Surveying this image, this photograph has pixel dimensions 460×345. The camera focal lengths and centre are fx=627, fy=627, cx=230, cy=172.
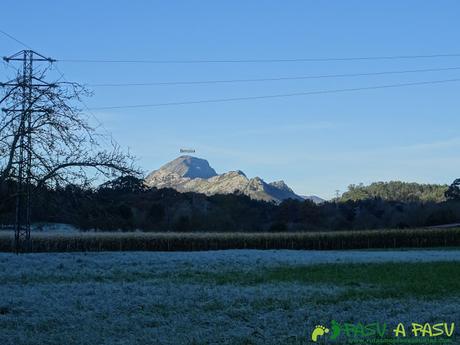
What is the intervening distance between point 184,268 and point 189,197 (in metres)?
82.7

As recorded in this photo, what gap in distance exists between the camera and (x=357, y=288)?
682 inches

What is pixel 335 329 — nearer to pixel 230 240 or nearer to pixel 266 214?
pixel 230 240

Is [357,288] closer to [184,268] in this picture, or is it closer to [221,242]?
[184,268]

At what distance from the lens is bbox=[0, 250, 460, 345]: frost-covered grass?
1087 cm

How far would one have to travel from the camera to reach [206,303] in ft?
47.0

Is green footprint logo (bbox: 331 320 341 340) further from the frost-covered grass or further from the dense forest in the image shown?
the dense forest

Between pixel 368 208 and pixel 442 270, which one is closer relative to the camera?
pixel 442 270

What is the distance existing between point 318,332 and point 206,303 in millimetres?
4346

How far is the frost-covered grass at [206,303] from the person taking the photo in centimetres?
1087

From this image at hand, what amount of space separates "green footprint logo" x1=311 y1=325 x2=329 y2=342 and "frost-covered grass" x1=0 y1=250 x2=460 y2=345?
0.16 metres

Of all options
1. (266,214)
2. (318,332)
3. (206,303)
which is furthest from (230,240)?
(266,214)

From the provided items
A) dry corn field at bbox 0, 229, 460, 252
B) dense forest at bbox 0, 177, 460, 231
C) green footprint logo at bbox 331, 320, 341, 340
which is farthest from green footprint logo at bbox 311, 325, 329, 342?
dense forest at bbox 0, 177, 460, 231

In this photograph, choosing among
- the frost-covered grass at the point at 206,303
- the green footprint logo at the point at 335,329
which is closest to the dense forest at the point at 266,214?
the frost-covered grass at the point at 206,303

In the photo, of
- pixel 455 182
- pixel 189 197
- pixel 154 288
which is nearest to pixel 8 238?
pixel 154 288
